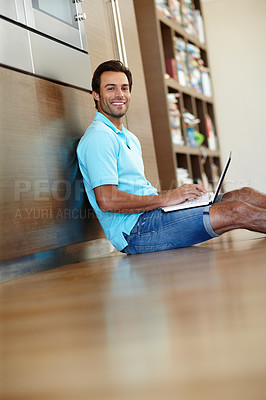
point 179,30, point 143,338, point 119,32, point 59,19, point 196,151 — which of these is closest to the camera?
point 143,338

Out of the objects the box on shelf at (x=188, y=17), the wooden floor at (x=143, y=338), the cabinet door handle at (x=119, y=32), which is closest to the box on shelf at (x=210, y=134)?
the box on shelf at (x=188, y=17)

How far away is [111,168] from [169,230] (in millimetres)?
390

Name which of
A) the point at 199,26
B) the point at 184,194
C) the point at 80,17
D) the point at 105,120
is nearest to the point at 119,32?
the point at 80,17

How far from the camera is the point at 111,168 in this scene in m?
2.55

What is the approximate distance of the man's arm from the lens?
2535 mm

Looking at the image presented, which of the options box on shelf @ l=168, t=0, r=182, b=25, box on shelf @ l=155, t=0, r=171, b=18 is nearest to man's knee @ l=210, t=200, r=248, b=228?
box on shelf @ l=155, t=0, r=171, b=18

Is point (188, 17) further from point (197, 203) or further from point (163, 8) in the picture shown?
point (197, 203)

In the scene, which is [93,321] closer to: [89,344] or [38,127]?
[89,344]

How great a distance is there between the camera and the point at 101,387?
664mm

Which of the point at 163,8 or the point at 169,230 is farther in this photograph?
the point at 163,8

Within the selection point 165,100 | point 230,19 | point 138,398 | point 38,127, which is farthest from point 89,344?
point 230,19

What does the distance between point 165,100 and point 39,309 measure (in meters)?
3.53

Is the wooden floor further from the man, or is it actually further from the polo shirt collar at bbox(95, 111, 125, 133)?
the polo shirt collar at bbox(95, 111, 125, 133)

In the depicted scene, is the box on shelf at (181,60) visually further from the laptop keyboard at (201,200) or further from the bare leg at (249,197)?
the laptop keyboard at (201,200)
